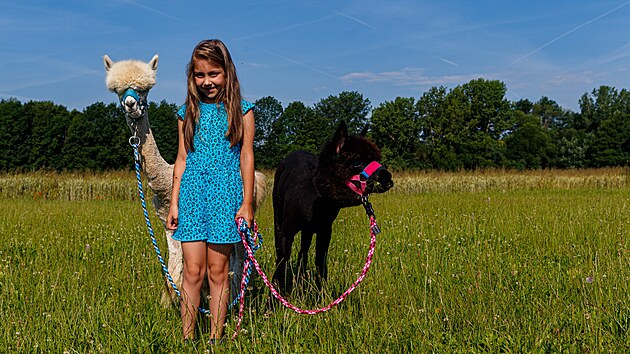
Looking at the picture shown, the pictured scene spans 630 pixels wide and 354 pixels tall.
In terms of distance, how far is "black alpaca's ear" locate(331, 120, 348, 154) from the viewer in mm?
3761

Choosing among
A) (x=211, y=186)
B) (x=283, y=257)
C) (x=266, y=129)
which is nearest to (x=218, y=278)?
(x=211, y=186)

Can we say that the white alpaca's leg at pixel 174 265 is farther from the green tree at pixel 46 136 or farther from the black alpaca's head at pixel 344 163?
the green tree at pixel 46 136

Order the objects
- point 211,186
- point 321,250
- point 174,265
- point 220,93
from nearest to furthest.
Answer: point 211,186
point 220,93
point 174,265
point 321,250

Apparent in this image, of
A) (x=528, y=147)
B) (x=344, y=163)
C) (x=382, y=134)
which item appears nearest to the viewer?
(x=344, y=163)

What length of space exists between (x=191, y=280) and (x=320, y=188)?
3.95ft

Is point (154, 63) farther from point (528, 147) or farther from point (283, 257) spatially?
point (528, 147)

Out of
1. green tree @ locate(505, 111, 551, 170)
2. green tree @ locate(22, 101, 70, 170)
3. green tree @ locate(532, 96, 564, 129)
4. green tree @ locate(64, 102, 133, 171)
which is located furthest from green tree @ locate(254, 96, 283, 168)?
green tree @ locate(532, 96, 564, 129)

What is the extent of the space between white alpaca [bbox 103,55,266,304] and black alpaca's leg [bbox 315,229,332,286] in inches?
25.4

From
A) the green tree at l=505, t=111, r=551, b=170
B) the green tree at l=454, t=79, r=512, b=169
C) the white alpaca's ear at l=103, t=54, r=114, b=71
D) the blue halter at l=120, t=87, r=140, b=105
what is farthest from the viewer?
the green tree at l=505, t=111, r=551, b=170

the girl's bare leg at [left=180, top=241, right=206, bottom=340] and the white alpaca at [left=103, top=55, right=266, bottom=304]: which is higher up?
the white alpaca at [left=103, top=55, right=266, bottom=304]

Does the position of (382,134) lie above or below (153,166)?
above

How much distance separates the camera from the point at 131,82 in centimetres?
392

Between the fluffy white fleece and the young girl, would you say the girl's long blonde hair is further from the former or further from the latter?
the fluffy white fleece

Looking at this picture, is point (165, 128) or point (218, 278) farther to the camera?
point (165, 128)
